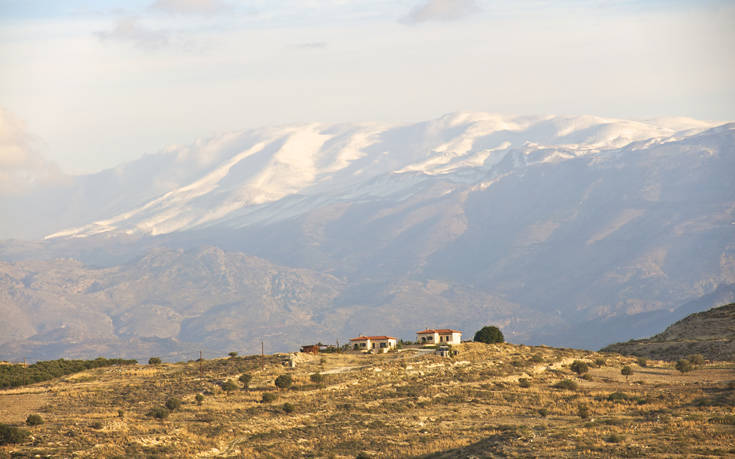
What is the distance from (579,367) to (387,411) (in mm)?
34279

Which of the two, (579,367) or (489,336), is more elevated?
(489,336)

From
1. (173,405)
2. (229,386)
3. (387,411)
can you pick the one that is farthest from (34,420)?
(387,411)

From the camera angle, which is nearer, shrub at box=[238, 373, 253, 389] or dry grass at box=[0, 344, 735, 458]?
dry grass at box=[0, 344, 735, 458]

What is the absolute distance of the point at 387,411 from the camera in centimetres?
8762

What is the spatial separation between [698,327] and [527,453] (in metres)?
93.8

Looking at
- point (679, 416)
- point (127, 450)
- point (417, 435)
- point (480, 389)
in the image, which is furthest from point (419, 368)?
point (127, 450)

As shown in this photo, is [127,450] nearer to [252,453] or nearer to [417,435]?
[252,453]

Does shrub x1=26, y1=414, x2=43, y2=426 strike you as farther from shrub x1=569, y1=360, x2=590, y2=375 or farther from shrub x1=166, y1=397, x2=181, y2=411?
shrub x1=569, y1=360, x2=590, y2=375

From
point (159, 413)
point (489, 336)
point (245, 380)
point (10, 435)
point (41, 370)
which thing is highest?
point (489, 336)

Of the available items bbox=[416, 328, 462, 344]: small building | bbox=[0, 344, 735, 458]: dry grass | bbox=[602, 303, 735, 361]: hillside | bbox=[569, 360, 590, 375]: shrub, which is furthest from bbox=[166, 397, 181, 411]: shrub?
bbox=[602, 303, 735, 361]: hillside

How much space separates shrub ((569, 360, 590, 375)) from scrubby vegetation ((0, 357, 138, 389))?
189 feet

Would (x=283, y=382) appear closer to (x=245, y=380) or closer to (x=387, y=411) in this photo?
(x=245, y=380)

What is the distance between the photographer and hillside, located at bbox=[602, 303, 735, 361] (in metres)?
128

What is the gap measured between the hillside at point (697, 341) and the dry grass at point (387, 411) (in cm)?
1328
